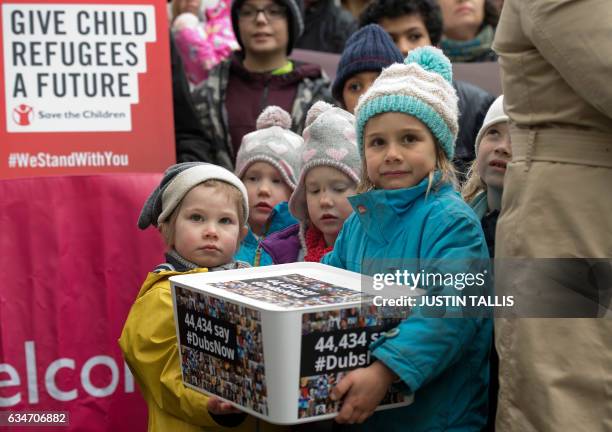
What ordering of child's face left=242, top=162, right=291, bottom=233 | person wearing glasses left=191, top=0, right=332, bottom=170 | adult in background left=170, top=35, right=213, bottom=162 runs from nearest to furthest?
child's face left=242, top=162, right=291, bottom=233
adult in background left=170, top=35, right=213, bottom=162
person wearing glasses left=191, top=0, right=332, bottom=170

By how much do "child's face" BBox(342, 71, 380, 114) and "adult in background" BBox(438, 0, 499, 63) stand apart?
75.7 inches

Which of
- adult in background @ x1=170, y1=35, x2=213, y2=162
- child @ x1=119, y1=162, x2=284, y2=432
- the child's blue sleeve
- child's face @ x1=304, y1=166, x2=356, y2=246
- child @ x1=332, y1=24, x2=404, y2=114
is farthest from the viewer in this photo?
adult in background @ x1=170, y1=35, x2=213, y2=162

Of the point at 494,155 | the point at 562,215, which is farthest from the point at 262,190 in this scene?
the point at 562,215

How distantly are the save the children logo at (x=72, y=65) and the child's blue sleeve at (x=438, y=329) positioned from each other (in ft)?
7.93

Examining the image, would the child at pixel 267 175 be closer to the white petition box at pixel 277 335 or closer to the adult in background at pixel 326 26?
the white petition box at pixel 277 335

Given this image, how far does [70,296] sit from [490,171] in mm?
2021

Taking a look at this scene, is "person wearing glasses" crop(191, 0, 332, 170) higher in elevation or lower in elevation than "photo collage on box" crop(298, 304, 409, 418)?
higher

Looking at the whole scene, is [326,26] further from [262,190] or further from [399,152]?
[399,152]

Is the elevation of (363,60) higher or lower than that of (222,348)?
higher

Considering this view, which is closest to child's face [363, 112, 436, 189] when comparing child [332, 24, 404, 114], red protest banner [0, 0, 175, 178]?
child [332, 24, 404, 114]

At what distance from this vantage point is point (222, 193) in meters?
4.28

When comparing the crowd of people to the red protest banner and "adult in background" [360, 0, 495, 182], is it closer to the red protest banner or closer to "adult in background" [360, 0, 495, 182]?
the red protest banner

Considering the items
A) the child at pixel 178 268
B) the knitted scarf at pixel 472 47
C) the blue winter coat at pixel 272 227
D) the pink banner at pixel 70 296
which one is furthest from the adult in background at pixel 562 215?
the knitted scarf at pixel 472 47

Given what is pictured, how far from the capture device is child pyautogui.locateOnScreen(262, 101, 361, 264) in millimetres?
4488
